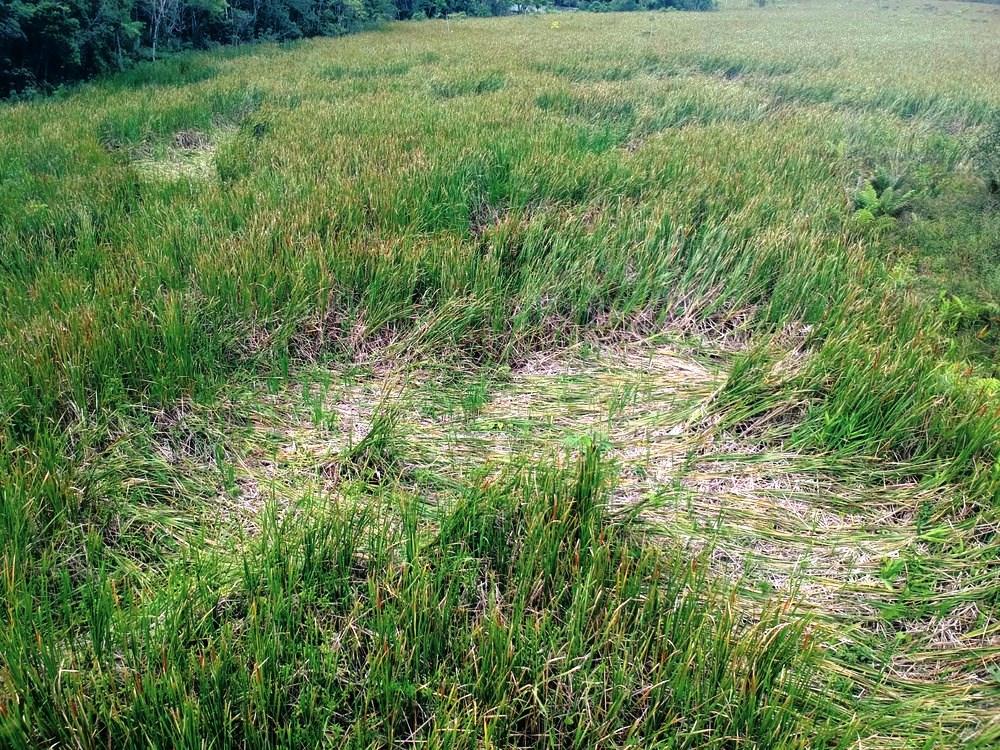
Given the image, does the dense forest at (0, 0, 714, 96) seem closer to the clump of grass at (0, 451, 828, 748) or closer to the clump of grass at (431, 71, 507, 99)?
the clump of grass at (431, 71, 507, 99)

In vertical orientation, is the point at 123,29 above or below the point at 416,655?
above

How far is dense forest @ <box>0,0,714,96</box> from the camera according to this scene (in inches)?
379

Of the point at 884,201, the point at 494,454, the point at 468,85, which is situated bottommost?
the point at 494,454

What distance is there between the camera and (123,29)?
1139 cm

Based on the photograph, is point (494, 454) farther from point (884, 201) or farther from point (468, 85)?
point (468, 85)

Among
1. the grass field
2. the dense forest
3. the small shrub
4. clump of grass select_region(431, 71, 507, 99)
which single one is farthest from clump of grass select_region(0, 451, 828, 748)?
the dense forest

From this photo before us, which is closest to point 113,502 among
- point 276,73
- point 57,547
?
point 57,547

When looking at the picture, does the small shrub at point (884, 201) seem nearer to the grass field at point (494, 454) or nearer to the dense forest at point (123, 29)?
the grass field at point (494, 454)

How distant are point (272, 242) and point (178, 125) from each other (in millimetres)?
5083

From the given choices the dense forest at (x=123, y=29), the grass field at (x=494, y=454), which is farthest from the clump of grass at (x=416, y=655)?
the dense forest at (x=123, y=29)

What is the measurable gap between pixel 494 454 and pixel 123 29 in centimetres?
1331

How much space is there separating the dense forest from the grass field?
5840 millimetres

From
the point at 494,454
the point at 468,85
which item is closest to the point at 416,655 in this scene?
the point at 494,454

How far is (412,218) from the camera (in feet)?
14.4
